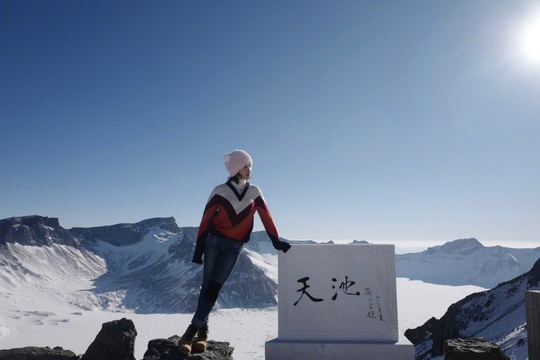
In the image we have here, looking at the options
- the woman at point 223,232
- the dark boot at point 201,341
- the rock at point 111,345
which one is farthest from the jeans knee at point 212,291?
the rock at point 111,345

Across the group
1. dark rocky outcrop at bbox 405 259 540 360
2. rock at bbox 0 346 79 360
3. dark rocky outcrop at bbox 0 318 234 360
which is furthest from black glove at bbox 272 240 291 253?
dark rocky outcrop at bbox 405 259 540 360

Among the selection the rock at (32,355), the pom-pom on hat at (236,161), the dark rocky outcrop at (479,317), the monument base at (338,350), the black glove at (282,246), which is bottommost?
the dark rocky outcrop at (479,317)

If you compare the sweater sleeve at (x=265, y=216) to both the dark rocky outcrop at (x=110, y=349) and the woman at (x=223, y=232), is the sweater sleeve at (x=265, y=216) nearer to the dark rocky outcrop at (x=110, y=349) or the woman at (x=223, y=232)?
the woman at (x=223, y=232)

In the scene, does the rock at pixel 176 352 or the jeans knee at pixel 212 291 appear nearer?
the rock at pixel 176 352

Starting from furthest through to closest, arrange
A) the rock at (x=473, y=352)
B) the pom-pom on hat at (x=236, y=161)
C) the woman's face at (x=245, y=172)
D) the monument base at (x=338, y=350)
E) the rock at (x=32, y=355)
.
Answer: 1. the rock at (x=32, y=355)
2. the woman's face at (x=245, y=172)
3. the pom-pom on hat at (x=236, y=161)
4. the monument base at (x=338, y=350)
5. the rock at (x=473, y=352)

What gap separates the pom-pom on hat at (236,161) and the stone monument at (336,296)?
1.82 meters

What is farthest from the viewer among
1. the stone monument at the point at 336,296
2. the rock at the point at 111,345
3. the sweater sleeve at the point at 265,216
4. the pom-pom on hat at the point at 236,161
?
the rock at the point at 111,345

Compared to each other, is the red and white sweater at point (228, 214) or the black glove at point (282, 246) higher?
the red and white sweater at point (228, 214)

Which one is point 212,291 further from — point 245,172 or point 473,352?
point 473,352

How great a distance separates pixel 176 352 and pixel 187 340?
9.8 inches

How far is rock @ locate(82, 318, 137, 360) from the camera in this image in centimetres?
819

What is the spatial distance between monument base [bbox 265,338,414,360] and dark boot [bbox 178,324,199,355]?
1381 millimetres

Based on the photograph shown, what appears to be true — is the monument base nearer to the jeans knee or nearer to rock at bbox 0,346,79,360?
the jeans knee

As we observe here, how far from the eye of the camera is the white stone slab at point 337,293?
7.24 meters
